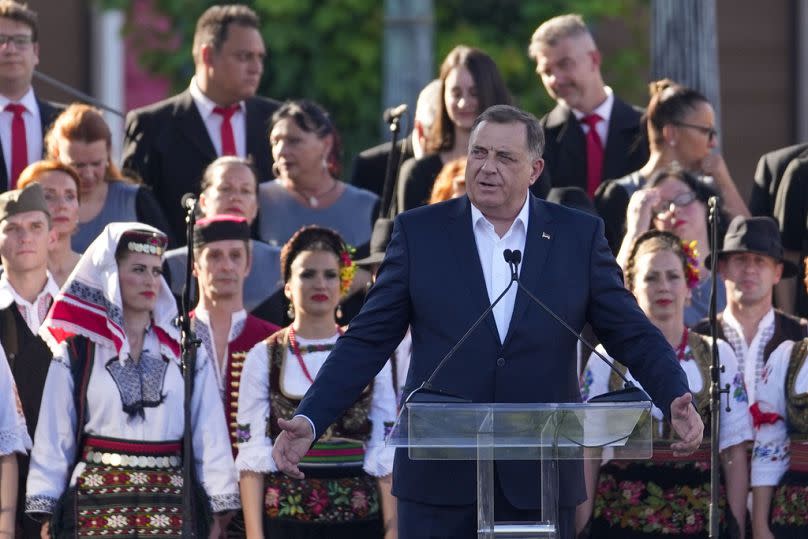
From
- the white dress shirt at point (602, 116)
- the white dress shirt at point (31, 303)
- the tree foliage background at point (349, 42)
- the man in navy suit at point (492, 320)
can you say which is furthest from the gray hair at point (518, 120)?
the tree foliage background at point (349, 42)

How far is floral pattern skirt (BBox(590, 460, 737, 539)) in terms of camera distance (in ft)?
23.7

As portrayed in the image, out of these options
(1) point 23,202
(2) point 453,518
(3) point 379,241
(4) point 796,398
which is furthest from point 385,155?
(2) point 453,518

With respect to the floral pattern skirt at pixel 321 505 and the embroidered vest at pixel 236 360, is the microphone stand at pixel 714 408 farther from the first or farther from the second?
the embroidered vest at pixel 236 360

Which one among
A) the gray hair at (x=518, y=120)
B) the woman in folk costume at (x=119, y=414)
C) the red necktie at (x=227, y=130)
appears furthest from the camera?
the red necktie at (x=227, y=130)

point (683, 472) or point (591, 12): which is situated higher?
point (591, 12)

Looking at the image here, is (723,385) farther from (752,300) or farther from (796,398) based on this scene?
(752,300)

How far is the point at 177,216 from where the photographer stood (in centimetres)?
911

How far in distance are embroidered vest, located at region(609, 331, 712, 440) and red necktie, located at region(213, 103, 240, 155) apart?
9.07 ft

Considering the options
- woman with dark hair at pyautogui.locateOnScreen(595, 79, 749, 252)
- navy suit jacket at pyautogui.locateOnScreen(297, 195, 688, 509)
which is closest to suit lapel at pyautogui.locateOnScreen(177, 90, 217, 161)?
woman with dark hair at pyautogui.locateOnScreen(595, 79, 749, 252)

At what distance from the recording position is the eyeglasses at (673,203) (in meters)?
8.22

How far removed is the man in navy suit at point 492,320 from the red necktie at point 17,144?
340cm

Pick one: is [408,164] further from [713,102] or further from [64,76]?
[64,76]

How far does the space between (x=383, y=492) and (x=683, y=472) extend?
1133 millimetres

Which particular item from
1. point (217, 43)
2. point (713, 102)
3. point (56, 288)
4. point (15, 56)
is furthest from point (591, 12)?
point (56, 288)
